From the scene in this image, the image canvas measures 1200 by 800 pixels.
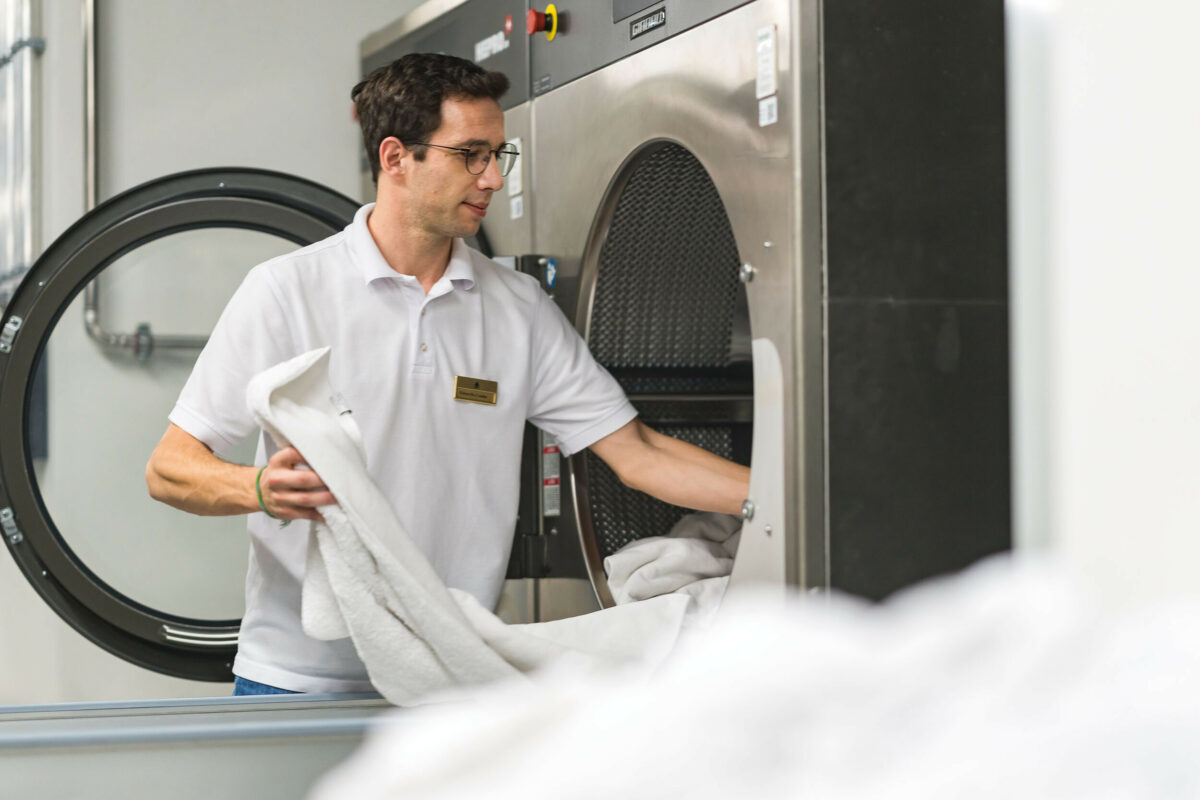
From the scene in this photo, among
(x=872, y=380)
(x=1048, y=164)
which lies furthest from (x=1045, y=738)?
(x=872, y=380)

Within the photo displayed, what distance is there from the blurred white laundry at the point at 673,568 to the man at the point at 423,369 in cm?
7

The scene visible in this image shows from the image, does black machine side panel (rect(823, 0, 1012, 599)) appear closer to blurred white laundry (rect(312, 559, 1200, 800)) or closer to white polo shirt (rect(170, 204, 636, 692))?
white polo shirt (rect(170, 204, 636, 692))

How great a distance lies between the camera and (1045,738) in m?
0.34

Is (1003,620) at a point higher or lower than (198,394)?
lower

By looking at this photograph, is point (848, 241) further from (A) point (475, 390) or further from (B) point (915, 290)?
(A) point (475, 390)

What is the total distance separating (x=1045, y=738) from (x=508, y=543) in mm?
1521

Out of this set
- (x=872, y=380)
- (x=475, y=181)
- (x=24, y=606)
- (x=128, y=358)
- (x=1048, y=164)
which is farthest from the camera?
(x=24, y=606)

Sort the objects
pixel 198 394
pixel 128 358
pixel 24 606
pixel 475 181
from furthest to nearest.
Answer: pixel 24 606, pixel 128 358, pixel 475 181, pixel 198 394

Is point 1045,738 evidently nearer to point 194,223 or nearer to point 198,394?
point 198,394

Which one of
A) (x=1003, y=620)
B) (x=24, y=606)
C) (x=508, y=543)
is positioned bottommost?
(x=24, y=606)

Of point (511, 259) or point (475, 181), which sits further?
point (511, 259)

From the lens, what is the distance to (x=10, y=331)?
2035 millimetres

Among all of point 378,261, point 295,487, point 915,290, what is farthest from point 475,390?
point 915,290

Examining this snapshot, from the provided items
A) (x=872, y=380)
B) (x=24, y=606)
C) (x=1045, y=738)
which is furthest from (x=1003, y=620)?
(x=24, y=606)
